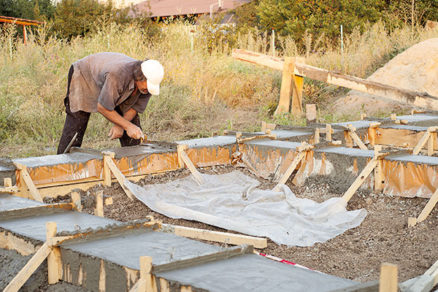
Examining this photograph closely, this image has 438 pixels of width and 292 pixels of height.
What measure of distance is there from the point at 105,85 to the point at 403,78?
7.97m

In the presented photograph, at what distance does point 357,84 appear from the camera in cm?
956

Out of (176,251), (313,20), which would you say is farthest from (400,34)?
(176,251)

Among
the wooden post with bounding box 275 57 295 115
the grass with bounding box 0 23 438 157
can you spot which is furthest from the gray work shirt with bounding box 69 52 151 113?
the wooden post with bounding box 275 57 295 115

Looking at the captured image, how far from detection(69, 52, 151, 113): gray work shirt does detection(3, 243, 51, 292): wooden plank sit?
2986 millimetres

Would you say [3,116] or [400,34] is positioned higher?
[400,34]

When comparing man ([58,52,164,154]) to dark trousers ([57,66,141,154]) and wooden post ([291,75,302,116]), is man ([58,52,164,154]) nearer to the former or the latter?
dark trousers ([57,66,141,154])

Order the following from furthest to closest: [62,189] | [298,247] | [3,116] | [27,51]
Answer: [27,51]
[3,116]
[62,189]
[298,247]

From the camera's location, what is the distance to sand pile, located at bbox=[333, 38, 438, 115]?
11.9m

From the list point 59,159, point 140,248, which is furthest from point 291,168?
point 140,248

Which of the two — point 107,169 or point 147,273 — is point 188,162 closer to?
Answer: point 107,169

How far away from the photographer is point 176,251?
3.10 meters

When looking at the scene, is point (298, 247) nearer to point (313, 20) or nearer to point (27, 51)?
point (27, 51)

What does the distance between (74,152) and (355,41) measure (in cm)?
979

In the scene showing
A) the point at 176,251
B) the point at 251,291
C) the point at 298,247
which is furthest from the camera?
the point at 298,247
